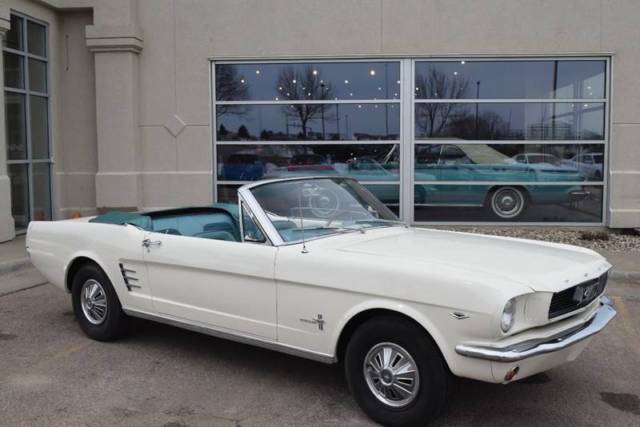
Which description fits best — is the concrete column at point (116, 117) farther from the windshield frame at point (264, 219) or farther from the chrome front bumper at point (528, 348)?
the chrome front bumper at point (528, 348)

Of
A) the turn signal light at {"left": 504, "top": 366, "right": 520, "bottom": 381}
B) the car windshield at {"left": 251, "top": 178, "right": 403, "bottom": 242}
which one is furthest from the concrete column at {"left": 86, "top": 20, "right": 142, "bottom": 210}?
the turn signal light at {"left": 504, "top": 366, "right": 520, "bottom": 381}

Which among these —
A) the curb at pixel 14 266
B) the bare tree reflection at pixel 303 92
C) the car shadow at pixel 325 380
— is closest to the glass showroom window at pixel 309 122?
the bare tree reflection at pixel 303 92

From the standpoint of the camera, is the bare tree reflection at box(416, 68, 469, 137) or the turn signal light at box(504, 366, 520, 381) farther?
the bare tree reflection at box(416, 68, 469, 137)

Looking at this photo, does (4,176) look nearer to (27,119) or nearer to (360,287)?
(27,119)

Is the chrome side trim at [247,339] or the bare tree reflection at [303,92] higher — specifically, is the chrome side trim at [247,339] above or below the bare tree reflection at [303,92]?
below

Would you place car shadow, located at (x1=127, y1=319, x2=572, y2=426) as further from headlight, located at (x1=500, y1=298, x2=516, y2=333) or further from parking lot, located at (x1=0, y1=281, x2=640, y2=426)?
headlight, located at (x1=500, y1=298, x2=516, y2=333)

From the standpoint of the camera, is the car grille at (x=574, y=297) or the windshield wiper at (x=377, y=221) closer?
the car grille at (x=574, y=297)

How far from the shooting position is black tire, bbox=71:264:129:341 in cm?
562

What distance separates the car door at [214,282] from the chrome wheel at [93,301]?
2.44 ft

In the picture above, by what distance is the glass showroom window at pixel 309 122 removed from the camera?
1241 centimetres

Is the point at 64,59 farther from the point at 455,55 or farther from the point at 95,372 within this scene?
the point at 95,372

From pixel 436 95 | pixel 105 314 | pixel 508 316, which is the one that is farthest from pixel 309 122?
pixel 508 316

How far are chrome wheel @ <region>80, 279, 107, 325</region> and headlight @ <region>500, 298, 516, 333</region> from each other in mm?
3514

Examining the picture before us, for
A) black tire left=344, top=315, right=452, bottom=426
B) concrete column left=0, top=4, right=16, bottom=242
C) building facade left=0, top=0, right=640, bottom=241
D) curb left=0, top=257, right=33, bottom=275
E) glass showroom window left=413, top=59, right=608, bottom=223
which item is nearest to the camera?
black tire left=344, top=315, right=452, bottom=426
